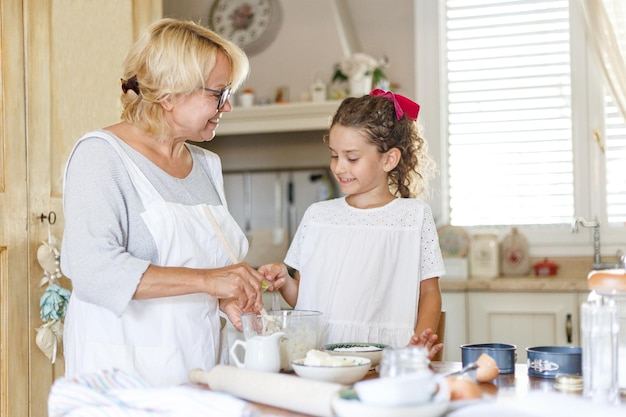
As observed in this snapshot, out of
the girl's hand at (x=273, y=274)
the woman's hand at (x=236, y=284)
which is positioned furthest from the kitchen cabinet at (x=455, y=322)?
the woman's hand at (x=236, y=284)

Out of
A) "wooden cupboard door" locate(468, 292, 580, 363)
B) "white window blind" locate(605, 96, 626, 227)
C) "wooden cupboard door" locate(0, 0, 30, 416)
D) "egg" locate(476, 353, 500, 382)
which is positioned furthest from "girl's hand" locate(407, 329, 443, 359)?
"white window blind" locate(605, 96, 626, 227)

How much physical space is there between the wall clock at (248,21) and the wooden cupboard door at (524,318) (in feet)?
5.56

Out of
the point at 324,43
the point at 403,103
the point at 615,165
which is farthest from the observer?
the point at 324,43

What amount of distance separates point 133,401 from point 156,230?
549 millimetres

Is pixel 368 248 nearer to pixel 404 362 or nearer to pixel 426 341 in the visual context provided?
pixel 426 341

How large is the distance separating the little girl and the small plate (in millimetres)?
816

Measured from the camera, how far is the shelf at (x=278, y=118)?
12.5ft

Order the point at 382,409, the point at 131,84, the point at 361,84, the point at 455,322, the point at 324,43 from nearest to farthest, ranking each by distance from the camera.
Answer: the point at 382,409, the point at 131,84, the point at 455,322, the point at 361,84, the point at 324,43

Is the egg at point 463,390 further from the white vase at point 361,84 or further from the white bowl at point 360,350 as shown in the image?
the white vase at point 361,84

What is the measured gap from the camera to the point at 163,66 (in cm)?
172

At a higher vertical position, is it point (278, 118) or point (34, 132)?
point (278, 118)

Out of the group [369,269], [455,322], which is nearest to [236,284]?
[369,269]

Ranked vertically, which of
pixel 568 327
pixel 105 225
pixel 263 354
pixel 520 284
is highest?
pixel 105 225

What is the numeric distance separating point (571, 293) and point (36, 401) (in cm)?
212
